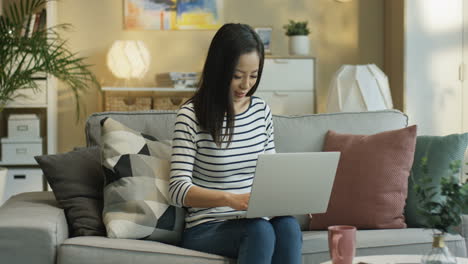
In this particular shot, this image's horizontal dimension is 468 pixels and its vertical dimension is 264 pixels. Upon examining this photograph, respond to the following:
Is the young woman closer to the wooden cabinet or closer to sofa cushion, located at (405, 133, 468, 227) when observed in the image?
sofa cushion, located at (405, 133, 468, 227)

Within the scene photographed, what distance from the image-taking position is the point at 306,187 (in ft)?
6.98

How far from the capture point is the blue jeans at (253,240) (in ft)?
6.93

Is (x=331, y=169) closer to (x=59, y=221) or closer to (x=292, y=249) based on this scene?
(x=292, y=249)

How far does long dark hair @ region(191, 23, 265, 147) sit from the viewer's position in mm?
2324

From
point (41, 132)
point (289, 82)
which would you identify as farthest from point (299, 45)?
point (41, 132)

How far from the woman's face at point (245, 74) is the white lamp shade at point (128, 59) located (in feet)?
10.5

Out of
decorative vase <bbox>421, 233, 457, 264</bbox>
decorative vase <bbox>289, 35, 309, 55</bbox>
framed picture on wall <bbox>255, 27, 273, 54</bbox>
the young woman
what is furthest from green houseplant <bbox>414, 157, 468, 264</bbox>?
framed picture on wall <bbox>255, 27, 273, 54</bbox>

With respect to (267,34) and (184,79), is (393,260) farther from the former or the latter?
(267,34)

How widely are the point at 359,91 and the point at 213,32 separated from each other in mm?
1683

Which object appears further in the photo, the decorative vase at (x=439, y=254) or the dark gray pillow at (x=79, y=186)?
the dark gray pillow at (x=79, y=186)

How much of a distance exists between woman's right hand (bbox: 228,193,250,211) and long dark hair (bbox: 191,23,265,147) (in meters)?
0.22

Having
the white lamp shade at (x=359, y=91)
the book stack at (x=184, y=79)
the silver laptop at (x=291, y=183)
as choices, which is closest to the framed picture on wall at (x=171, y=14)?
the book stack at (x=184, y=79)

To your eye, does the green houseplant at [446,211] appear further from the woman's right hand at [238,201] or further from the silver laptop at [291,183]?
the woman's right hand at [238,201]

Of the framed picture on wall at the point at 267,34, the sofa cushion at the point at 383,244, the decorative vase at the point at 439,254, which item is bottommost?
the sofa cushion at the point at 383,244
